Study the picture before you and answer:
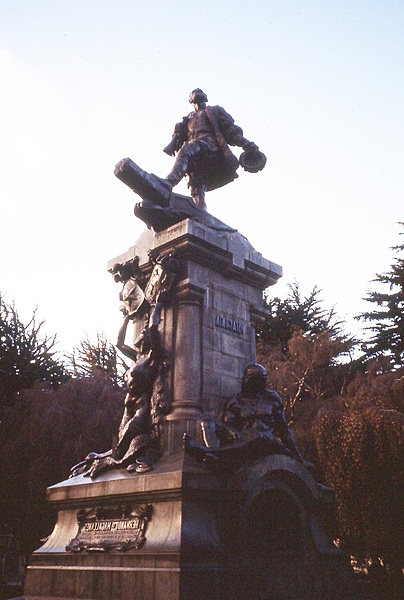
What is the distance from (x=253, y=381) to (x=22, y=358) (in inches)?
746

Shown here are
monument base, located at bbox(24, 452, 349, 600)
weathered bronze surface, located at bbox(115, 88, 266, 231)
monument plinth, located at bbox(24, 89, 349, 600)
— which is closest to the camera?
monument base, located at bbox(24, 452, 349, 600)

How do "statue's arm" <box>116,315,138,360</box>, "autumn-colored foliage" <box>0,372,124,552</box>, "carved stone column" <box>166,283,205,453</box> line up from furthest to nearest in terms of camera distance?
"autumn-colored foliage" <box>0,372,124,552</box>, "statue's arm" <box>116,315,138,360</box>, "carved stone column" <box>166,283,205,453</box>

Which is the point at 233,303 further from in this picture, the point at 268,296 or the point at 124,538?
the point at 268,296

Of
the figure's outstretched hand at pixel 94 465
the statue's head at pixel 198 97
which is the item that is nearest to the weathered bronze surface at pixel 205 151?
the statue's head at pixel 198 97

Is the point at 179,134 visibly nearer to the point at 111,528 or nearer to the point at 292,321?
the point at 111,528

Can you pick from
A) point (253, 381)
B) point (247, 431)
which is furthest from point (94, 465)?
point (253, 381)

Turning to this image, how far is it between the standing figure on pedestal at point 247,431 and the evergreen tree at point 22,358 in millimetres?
18114

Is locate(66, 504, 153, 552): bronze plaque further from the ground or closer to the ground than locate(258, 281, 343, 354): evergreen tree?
closer to the ground

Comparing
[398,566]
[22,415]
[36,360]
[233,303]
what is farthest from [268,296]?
[233,303]

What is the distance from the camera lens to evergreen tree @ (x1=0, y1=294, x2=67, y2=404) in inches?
943

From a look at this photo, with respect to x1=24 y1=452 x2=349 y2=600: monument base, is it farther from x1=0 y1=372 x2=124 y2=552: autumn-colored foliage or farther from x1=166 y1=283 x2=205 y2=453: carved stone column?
x1=0 y1=372 x2=124 y2=552: autumn-colored foliage

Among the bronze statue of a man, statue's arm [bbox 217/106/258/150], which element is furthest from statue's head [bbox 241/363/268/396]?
statue's arm [bbox 217/106/258/150]

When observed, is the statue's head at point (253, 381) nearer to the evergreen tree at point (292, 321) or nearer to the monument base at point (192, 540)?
the monument base at point (192, 540)

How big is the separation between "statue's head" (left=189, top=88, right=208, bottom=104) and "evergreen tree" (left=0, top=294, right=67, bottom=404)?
55.2 feet
